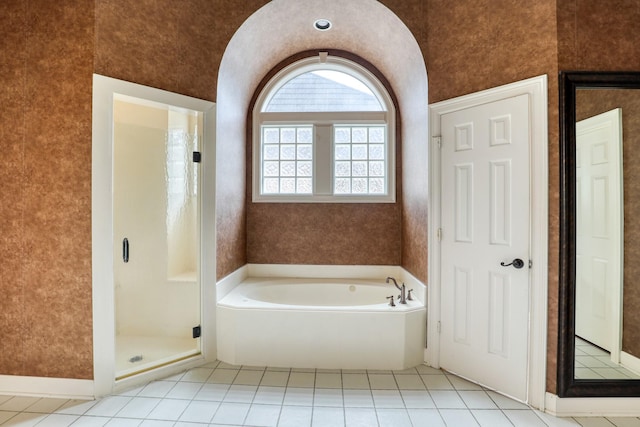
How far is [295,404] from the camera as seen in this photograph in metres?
2.12

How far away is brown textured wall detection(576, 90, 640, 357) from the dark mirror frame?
5 cm

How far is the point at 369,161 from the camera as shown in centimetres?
365

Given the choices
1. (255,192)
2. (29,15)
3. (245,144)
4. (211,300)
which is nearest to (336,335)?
(211,300)

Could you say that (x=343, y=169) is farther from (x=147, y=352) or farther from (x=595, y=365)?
(x=595, y=365)

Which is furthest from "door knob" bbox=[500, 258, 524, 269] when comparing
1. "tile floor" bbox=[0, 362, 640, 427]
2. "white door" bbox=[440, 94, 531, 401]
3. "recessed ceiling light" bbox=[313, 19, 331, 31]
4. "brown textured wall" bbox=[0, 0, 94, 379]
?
"brown textured wall" bbox=[0, 0, 94, 379]

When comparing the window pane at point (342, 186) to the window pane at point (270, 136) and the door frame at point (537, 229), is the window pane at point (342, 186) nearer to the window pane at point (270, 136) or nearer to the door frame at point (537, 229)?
the window pane at point (270, 136)

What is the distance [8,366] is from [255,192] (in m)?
2.28

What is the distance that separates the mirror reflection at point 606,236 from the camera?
2.03 meters

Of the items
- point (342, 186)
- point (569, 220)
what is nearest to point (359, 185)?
point (342, 186)

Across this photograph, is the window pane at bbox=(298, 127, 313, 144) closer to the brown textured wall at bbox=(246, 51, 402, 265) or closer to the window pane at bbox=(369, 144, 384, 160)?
the brown textured wall at bbox=(246, 51, 402, 265)

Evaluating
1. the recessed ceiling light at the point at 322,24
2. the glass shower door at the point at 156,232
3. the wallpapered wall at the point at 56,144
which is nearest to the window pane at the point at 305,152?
the recessed ceiling light at the point at 322,24

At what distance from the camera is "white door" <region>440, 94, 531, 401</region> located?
216cm

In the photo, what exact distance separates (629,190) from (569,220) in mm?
400

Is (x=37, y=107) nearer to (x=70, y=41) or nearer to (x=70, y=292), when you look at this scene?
(x=70, y=41)
